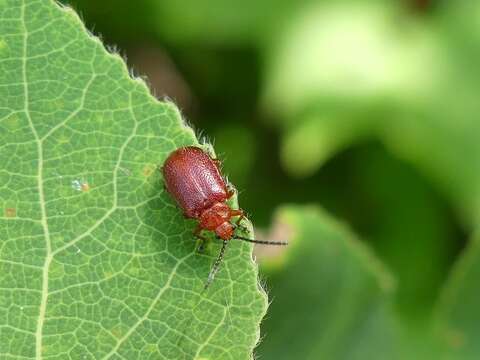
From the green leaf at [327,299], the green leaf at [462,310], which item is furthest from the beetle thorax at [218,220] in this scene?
the green leaf at [462,310]

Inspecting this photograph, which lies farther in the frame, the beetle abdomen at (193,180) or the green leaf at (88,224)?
the beetle abdomen at (193,180)

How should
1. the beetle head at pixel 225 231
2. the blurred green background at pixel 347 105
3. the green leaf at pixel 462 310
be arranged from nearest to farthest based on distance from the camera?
the beetle head at pixel 225 231 → the green leaf at pixel 462 310 → the blurred green background at pixel 347 105

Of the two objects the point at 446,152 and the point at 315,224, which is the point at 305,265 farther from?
the point at 446,152

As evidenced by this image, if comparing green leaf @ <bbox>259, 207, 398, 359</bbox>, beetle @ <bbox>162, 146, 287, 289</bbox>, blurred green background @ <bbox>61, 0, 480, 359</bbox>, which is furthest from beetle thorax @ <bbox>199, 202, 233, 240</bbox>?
blurred green background @ <bbox>61, 0, 480, 359</bbox>

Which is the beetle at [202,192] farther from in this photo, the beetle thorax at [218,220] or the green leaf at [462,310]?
the green leaf at [462,310]

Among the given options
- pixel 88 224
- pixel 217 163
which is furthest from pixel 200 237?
pixel 217 163

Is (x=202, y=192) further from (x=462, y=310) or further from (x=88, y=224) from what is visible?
(x=462, y=310)
